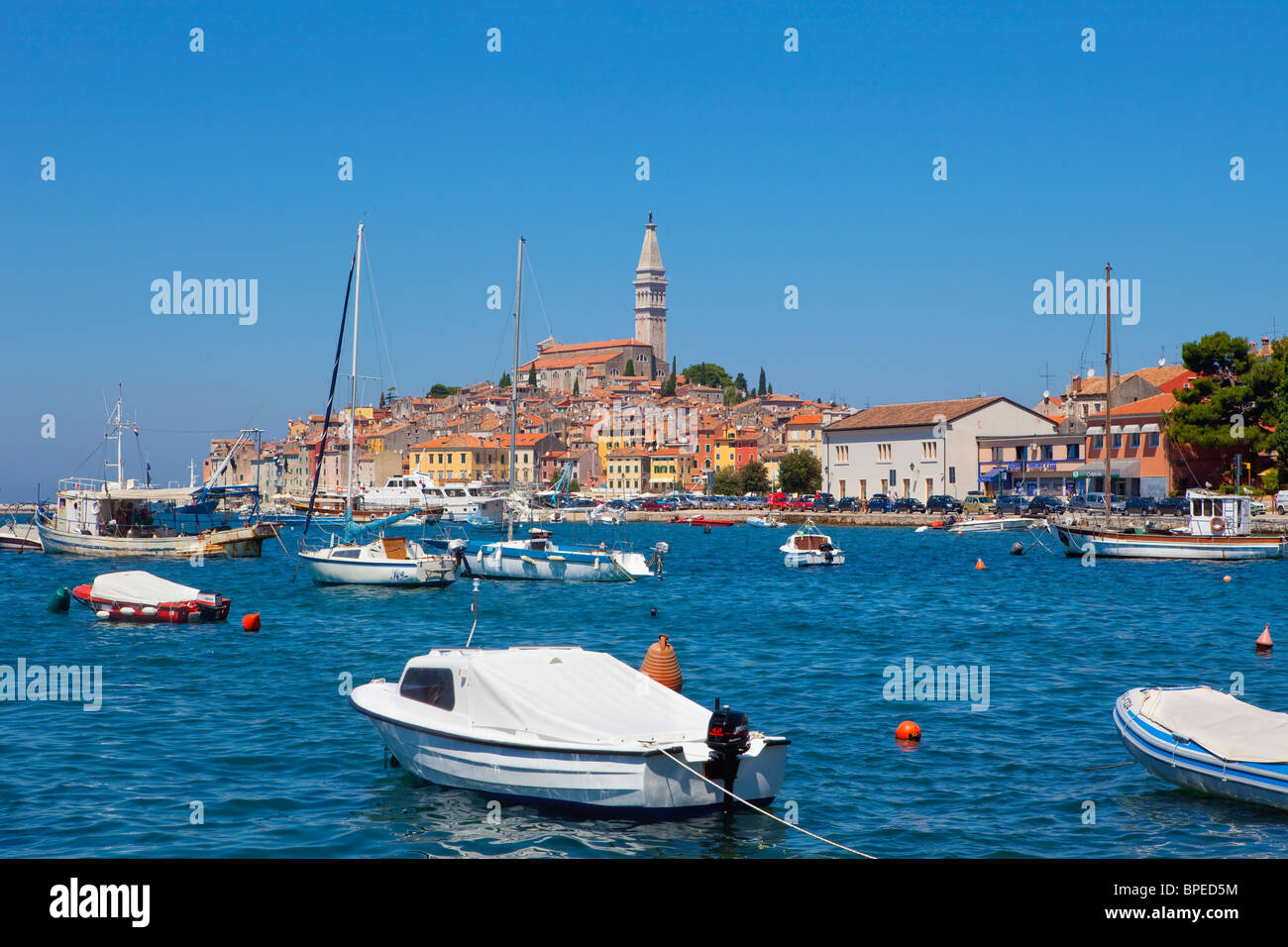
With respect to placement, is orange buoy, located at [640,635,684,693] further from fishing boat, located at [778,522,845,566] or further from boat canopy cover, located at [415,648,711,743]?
fishing boat, located at [778,522,845,566]

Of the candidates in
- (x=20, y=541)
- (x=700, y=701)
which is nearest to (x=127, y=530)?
(x=20, y=541)

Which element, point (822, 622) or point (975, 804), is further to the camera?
point (822, 622)

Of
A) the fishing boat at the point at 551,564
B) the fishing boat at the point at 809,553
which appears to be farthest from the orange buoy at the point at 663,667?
the fishing boat at the point at 809,553

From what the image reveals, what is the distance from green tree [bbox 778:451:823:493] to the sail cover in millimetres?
106660

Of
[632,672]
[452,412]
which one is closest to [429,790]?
[632,672]

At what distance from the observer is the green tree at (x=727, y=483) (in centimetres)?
12625

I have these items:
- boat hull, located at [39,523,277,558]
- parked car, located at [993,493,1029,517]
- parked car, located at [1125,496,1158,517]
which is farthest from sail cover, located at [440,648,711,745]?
parked car, located at [993,493,1029,517]

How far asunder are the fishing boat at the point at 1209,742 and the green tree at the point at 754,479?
11206cm

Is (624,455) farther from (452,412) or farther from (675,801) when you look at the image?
(675,801)

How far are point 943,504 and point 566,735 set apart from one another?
259 ft

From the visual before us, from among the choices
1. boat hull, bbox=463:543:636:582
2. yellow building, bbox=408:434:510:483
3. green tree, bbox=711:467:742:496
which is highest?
yellow building, bbox=408:434:510:483

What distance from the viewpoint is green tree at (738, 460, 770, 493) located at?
12501 cm

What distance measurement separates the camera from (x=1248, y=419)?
71.3 metres
